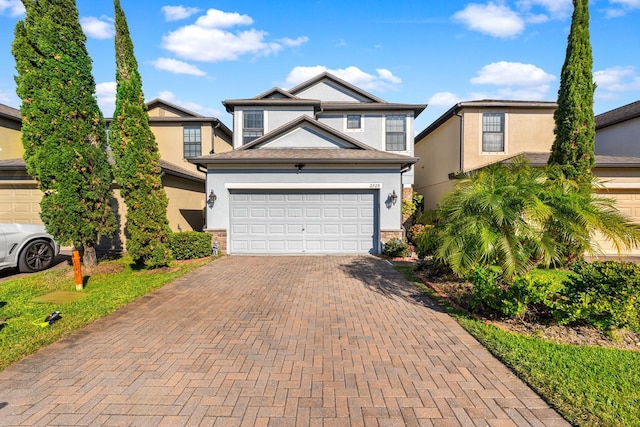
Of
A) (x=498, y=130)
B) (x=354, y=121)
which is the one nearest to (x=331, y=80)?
(x=354, y=121)

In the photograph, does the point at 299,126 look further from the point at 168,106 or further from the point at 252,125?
the point at 168,106

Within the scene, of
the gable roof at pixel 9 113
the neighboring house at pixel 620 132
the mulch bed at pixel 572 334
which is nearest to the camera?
the mulch bed at pixel 572 334

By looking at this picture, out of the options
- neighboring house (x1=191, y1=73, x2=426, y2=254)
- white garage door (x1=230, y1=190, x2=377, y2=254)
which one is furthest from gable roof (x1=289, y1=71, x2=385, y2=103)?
white garage door (x1=230, y1=190, x2=377, y2=254)

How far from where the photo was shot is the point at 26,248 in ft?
27.4

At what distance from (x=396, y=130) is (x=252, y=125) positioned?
7.50 metres

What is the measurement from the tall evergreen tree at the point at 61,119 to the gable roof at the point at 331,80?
449 inches

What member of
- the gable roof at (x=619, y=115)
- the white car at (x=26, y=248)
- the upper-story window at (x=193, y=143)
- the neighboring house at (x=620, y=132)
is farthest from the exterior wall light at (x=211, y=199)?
the gable roof at (x=619, y=115)

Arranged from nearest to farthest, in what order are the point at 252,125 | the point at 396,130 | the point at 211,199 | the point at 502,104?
the point at 211,199 → the point at 502,104 → the point at 252,125 → the point at 396,130

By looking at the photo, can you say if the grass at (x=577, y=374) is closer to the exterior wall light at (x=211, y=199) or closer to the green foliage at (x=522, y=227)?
the green foliage at (x=522, y=227)

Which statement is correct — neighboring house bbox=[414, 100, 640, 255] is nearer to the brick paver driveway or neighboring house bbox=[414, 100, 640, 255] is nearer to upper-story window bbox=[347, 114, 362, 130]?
upper-story window bbox=[347, 114, 362, 130]

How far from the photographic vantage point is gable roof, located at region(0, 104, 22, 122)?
14.6m

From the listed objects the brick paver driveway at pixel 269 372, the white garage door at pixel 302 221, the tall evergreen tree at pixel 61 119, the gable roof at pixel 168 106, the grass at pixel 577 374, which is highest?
the gable roof at pixel 168 106

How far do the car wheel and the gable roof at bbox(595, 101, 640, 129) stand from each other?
22156 millimetres

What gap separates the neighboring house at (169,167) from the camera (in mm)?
11578
